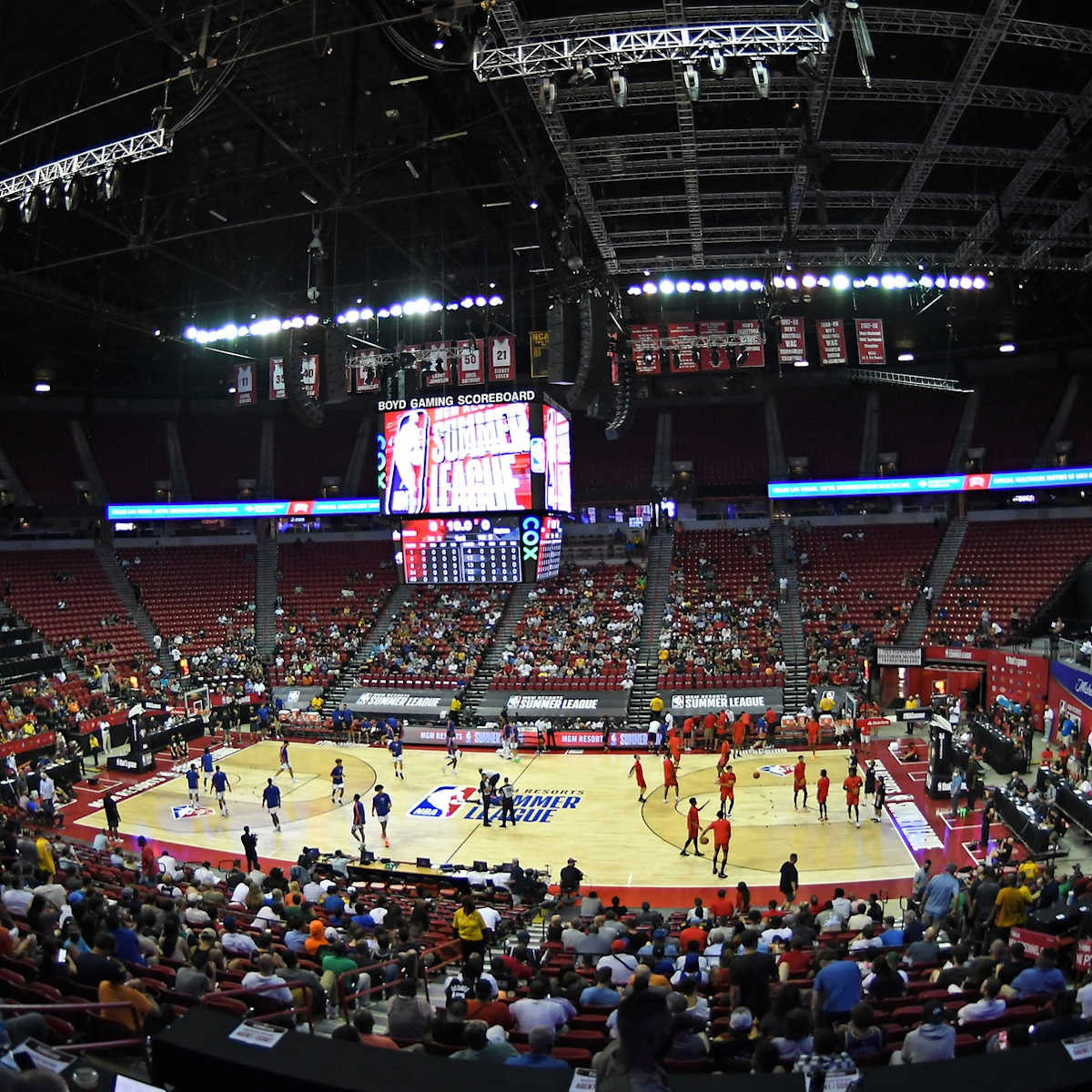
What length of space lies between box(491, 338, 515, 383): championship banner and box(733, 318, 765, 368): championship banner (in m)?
7.66

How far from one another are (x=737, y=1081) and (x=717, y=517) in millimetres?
37702

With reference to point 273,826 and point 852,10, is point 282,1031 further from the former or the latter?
point 273,826

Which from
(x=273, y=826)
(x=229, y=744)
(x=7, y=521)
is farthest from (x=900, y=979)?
(x=7, y=521)

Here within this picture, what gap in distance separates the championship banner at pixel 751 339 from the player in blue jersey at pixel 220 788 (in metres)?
20.5

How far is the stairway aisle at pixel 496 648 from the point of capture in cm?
3206

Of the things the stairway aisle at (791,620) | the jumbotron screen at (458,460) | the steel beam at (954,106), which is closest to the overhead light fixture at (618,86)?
the steel beam at (954,106)

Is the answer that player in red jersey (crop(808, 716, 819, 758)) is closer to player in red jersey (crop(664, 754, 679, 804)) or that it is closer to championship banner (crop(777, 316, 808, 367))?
player in red jersey (crop(664, 754, 679, 804))

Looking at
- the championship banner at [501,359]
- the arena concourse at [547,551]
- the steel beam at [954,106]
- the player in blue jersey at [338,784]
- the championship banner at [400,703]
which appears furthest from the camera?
the championship banner at [400,703]

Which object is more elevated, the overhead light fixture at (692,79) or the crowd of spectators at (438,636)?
the overhead light fixture at (692,79)

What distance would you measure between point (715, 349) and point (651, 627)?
36.2 feet

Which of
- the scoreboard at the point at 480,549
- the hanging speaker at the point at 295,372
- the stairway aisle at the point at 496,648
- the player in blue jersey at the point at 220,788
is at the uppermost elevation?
the hanging speaker at the point at 295,372

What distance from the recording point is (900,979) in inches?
335

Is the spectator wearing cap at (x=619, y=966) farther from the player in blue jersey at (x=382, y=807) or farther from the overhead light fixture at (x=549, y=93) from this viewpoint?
the overhead light fixture at (x=549, y=93)

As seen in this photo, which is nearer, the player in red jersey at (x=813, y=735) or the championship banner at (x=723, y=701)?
the player in red jersey at (x=813, y=735)
